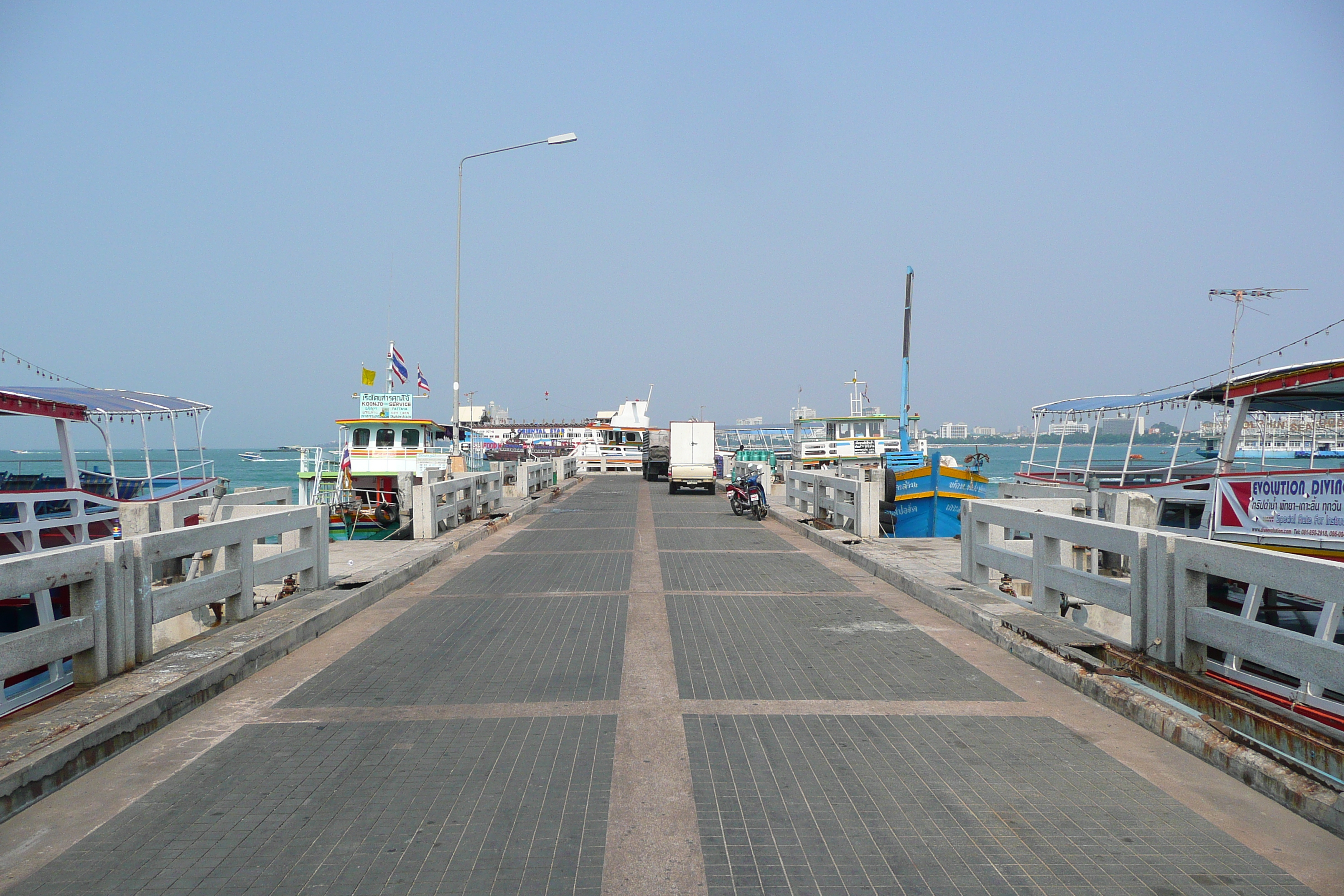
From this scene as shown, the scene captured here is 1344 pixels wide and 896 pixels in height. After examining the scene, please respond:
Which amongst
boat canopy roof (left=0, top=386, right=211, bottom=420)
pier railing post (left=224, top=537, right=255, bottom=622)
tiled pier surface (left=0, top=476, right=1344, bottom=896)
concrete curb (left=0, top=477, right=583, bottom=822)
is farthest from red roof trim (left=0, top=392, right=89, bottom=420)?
tiled pier surface (left=0, top=476, right=1344, bottom=896)

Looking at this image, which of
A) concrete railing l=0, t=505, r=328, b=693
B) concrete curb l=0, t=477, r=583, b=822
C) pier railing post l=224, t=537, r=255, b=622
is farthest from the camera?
pier railing post l=224, t=537, r=255, b=622

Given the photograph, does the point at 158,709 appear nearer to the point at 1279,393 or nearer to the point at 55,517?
the point at 55,517

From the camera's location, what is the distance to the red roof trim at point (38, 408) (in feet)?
42.1

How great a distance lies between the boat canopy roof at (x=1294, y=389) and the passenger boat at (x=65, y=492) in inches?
516

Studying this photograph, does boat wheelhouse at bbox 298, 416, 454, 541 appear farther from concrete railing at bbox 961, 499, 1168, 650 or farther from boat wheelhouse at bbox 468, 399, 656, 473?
concrete railing at bbox 961, 499, 1168, 650

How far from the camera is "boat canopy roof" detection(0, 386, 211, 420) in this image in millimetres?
13211

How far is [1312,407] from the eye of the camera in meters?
13.9

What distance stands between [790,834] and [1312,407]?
13.5 m

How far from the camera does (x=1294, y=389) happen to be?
11078mm

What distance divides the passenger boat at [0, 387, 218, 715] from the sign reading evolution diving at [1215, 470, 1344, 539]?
480 inches

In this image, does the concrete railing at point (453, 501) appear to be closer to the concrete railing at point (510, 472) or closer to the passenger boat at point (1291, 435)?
the concrete railing at point (510, 472)

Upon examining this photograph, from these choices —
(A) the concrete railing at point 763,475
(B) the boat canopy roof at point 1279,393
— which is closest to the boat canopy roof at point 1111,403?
(B) the boat canopy roof at point 1279,393

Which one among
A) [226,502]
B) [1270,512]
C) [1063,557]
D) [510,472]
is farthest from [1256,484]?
[510,472]

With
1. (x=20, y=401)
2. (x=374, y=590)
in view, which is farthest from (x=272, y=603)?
(x=20, y=401)
